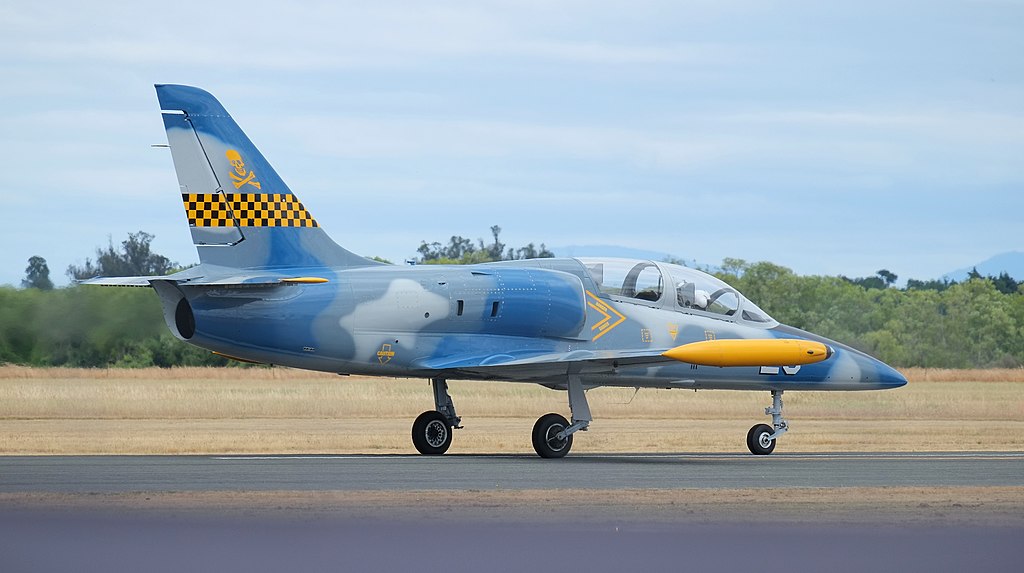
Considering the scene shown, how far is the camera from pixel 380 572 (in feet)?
32.7

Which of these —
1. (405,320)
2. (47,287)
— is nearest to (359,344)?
(405,320)

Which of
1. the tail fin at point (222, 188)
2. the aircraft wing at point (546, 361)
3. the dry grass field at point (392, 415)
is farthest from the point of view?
the dry grass field at point (392, 415)

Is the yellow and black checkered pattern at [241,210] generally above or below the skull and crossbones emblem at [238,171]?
below

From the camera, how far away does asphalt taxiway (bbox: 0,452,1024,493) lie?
16031mm

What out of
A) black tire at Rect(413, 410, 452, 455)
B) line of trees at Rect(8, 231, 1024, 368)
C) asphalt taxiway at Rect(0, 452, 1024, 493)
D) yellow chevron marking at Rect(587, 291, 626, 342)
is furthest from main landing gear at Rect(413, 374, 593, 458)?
line of trees at Rect(8, 231, 1024, 368)

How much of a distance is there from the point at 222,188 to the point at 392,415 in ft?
57.5

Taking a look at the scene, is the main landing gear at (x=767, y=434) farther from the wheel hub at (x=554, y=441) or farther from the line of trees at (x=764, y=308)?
the line of trees at (x=764, y=308)

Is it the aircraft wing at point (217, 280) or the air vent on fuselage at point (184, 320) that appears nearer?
the aircraft wing at point (217, 280)

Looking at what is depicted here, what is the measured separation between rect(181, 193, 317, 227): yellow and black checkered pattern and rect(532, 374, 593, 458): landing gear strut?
474 centimetres

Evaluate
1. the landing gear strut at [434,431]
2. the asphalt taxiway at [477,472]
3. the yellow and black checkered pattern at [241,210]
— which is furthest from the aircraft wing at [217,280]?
the landing gear strut at [434,431]

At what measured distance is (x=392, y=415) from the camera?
37812 mm

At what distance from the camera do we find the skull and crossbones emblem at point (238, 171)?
68.9 ft

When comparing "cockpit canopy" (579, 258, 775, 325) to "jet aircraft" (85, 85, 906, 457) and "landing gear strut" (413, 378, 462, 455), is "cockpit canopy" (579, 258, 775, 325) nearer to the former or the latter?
"jet aircraft" (85, 85, 906, 457)

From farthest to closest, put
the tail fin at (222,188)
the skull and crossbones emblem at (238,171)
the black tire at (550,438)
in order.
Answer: the black tire at (550,438) < the skull and crossbones emblem at (238,171) < the tail fin at (222,188)
